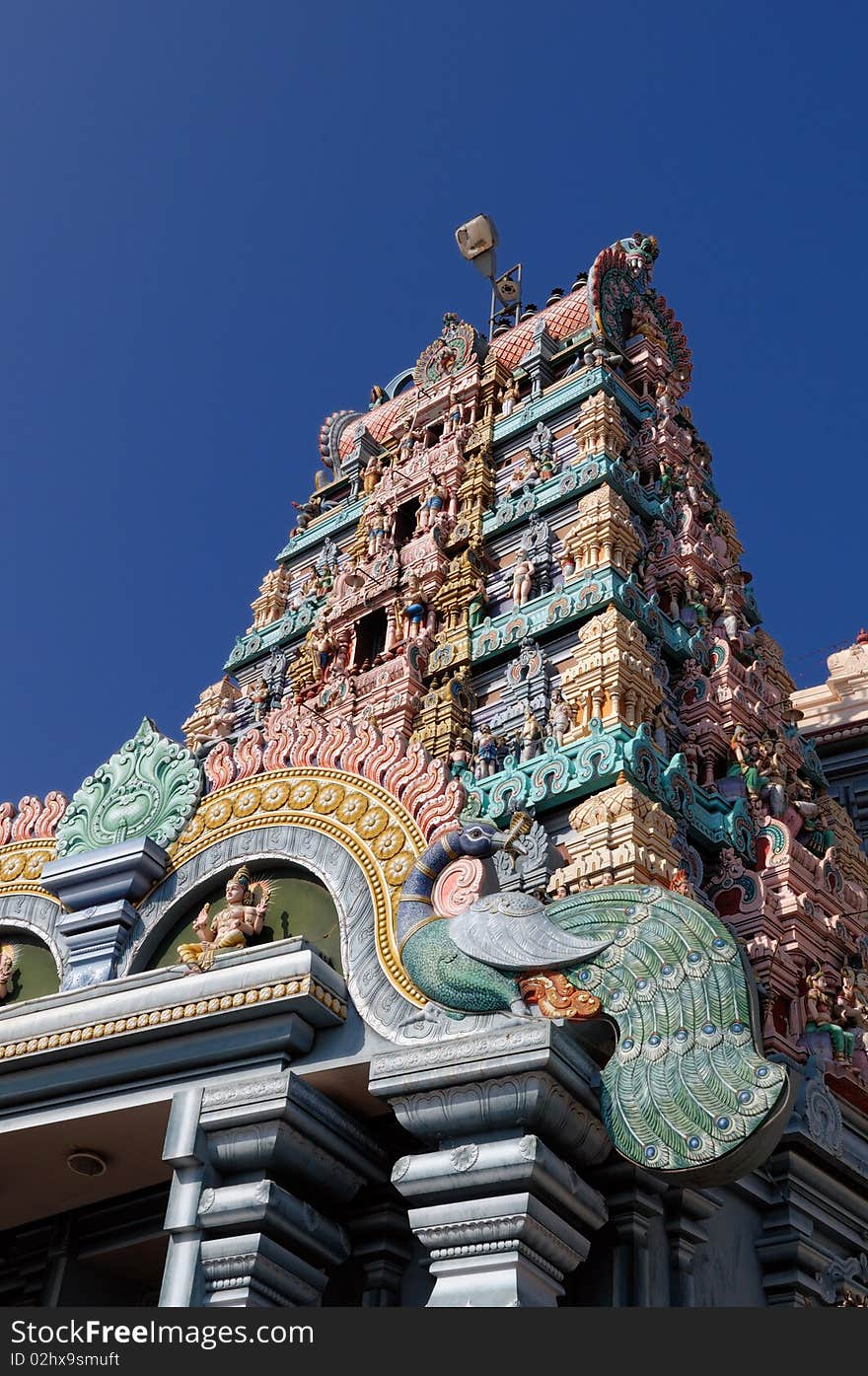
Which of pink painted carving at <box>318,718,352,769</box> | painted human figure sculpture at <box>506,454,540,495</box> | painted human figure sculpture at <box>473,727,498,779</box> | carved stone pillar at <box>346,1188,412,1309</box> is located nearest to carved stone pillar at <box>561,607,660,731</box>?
painted human figure sculpture at <box>473,727,498,779</box>

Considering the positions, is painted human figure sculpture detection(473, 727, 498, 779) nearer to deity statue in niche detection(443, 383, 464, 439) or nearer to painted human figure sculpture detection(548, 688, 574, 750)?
painted human figure sculpture detection(548, 688, 574, 750)

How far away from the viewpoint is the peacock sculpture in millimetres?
9703

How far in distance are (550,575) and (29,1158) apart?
904 centimetres

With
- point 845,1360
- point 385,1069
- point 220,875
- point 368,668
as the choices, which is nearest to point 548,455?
point 368,668

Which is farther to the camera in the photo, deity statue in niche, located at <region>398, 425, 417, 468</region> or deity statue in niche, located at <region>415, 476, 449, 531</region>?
deity statue in niche, located at <region>398, 425, 417, 468</region>

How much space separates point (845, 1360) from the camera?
24.5 ft

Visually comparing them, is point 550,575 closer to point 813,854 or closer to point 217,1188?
point 813,854

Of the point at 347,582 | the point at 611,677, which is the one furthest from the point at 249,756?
the point at 347,582

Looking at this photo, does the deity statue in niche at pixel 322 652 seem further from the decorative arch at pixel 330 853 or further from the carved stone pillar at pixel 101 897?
the carved stone pillar at pixel 101 897

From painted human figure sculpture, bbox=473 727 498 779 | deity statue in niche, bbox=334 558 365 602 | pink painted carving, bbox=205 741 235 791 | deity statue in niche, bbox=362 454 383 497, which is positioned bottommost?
pink painted carving, bbox=205 741 235 791

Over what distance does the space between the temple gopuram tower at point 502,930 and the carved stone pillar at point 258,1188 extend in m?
0.03

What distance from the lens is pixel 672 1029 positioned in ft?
33.8

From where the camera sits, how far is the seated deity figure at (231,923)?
12820 millimetres

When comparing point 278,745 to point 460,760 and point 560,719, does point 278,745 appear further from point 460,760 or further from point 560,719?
point 560,719
